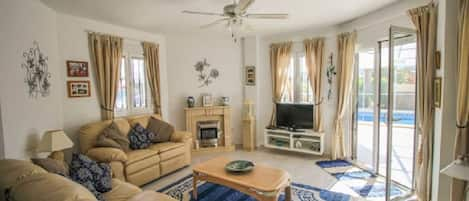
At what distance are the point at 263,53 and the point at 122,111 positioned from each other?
3285mm

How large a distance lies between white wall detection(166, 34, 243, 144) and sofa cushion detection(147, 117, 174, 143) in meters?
0.90

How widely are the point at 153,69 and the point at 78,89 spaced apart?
1459mm

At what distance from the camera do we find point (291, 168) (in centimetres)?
439

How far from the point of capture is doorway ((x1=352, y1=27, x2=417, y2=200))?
2903 millimetres

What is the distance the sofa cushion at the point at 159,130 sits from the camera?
4.50 m

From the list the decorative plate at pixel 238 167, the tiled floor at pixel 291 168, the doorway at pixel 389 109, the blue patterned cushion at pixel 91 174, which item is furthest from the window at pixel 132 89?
the doorway at pixel 389 109

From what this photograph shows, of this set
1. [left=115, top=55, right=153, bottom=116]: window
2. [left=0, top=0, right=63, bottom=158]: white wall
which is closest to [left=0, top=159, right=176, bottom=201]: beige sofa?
[left=0, top=0, right=63, bottom=158]: white wall

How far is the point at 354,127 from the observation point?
15.0ft

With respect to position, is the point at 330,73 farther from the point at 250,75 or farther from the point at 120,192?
the point at 120,192

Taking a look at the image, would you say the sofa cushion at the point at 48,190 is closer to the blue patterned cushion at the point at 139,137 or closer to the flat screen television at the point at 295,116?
the blue patterned cushion at the point at 139,137

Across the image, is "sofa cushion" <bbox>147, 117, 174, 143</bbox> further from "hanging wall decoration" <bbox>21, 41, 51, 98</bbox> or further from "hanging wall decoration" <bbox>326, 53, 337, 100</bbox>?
"hanging wall decoration" <bbox>326, 53, 337, 100</bbox>

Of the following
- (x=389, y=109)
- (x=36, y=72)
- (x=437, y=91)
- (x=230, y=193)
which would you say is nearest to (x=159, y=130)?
(x=230, y=193)

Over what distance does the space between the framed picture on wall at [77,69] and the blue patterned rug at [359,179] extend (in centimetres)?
434

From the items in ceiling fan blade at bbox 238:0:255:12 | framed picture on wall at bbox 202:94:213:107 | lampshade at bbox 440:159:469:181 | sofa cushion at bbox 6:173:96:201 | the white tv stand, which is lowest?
the white tv stand
